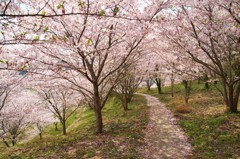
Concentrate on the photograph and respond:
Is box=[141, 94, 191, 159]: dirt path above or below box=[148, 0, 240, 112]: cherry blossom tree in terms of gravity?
below

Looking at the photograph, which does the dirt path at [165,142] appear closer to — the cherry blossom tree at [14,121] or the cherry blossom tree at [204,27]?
the cherry blossom tree at [204,27]

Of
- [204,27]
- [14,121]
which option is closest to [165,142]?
[204,27]

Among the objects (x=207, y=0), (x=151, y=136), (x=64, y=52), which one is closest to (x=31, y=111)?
(x=64, y=52)

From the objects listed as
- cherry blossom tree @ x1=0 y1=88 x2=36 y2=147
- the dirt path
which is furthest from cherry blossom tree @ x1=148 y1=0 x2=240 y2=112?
cherry blossom tree @ x1=0 y1=88 x2=36 y2=147

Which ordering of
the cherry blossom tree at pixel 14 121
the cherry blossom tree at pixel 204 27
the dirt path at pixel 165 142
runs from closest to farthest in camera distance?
1. the dirt path at pixel 165 142
2. the cherry blossom tree at pixel 204 27
3. the cherry blossom tree at pixel 14 121

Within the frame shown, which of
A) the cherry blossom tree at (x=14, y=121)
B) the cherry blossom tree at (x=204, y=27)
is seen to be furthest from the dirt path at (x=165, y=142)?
the cherry blossom tree at (x=14, y=121)


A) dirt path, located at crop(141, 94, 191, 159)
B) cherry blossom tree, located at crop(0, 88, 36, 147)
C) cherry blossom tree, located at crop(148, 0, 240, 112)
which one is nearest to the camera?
dirt path, located at crop(141, 94, 191, 159)

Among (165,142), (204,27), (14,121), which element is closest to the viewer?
(165,142)

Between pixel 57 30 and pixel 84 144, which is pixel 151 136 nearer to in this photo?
pixel 84 144

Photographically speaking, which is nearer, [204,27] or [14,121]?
[204,27]

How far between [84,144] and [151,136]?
4.24 metres

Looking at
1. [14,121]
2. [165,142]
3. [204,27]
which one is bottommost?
[14,121]

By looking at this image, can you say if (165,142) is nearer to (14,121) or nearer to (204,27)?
(204,27)

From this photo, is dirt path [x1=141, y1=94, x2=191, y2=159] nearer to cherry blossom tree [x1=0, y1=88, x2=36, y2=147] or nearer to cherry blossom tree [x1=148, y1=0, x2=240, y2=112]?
cherry blossom tree [x1=148, y1=0, x2=240, y2=112]
